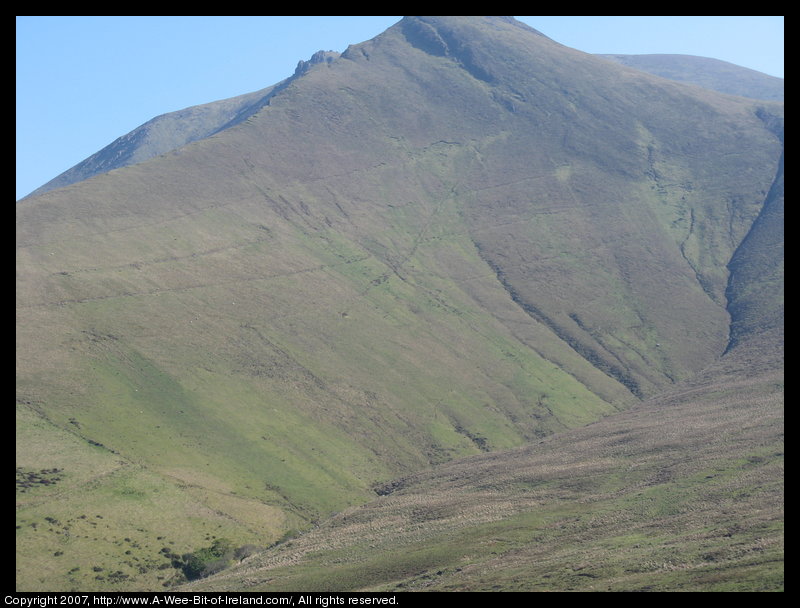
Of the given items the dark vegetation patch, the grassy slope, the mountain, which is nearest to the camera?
the grassy slope

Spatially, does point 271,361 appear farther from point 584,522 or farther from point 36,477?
point 584,522

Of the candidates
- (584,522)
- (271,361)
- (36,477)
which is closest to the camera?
(584,522)

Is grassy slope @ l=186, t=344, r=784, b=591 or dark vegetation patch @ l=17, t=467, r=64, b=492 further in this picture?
dark vegetation patch @ l=17, t=467, r=64, b=492

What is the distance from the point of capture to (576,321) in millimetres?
180750

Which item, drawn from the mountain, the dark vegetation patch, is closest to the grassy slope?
the mountain

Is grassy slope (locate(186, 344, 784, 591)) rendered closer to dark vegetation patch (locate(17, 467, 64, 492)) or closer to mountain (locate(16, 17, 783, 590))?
mountain (locate(16, 17, 783, 590))

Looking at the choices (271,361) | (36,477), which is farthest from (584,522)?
(271,361)

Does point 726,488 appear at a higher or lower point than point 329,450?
higher

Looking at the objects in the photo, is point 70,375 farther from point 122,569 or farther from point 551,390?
point 551,390

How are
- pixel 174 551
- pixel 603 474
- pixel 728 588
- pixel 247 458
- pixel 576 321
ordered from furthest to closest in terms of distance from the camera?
pixel 576 321
pixel 247 458
pixel 603 474
pixel 174 551
pixel 728 588

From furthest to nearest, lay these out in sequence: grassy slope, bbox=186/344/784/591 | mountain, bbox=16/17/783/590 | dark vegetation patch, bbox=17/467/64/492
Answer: mountain, bbox=16/17/783/590 < dark vegetation patch, bbox=17/467/64/492 < grassy slope, bbox=186/344/784/591
